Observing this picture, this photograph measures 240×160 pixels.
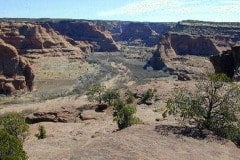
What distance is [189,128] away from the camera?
3388cm

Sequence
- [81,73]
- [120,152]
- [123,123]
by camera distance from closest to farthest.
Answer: [120,152]
[123,123]
[81,73]

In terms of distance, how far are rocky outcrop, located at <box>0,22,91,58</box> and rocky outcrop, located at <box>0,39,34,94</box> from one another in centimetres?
3287

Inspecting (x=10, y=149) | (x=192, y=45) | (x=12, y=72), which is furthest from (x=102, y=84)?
(x=10, y=149)

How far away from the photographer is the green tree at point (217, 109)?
1339 inches

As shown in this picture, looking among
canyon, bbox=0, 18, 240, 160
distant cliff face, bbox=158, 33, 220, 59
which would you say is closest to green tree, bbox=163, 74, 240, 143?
canyon, bbox=0, 18, 240, 160

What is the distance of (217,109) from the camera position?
35.8m

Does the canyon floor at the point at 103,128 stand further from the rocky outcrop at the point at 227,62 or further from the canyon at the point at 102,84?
the rocky outcrop at the point at 227,62

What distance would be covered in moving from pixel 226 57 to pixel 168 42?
97.7 metres

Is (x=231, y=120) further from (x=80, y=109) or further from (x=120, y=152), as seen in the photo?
(x=80, y=109)

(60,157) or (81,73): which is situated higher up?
(60,157)

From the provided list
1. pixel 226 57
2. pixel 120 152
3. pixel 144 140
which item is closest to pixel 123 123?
pixel 144 140

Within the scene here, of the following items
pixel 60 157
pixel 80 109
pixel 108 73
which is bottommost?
pixel 108 73

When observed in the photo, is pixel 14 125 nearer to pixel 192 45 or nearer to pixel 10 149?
pixel 10 149

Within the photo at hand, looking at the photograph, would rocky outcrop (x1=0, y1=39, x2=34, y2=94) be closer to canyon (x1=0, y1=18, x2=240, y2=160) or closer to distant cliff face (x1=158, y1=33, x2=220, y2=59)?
canyon (x1=0, y1=18, x2=240, y2=160)
